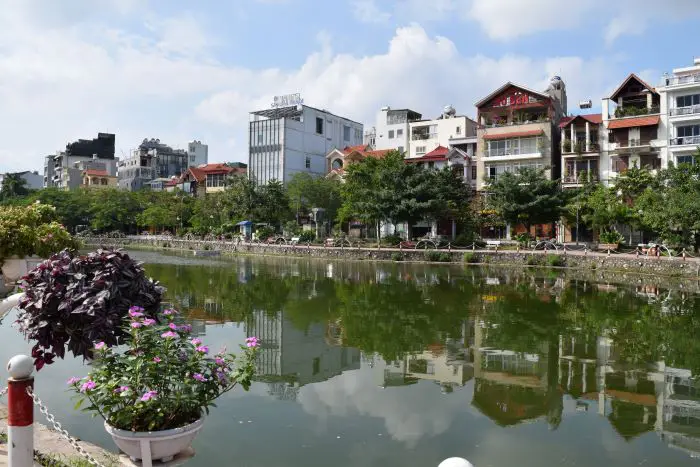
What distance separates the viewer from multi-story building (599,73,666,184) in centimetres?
4394

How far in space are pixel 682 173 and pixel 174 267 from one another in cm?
3183

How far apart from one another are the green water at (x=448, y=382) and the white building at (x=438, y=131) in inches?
1691

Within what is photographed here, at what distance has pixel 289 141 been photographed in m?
71.0

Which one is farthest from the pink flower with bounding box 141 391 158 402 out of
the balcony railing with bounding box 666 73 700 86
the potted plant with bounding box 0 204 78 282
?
the balcony railing with bounding box 666 73 700 86

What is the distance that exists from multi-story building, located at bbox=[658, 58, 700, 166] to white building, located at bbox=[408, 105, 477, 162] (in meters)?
21.1

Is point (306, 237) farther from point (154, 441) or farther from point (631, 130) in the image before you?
point (154, 441)

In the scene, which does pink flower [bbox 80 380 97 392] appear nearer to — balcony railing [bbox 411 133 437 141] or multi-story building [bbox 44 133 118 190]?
balcony railing [bbox 411 133 437 141]

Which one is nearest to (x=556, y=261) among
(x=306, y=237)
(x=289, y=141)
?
(x=306, y=237)

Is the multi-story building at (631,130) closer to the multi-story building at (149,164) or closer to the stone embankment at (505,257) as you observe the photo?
the stone embankment at (505,257)

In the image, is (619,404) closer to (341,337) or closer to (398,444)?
(398,444)

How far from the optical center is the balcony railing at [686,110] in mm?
41906

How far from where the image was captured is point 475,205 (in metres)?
48.0

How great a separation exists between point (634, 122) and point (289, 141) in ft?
132

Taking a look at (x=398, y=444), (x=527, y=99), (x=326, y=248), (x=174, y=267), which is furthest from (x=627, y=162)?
(x=398, y=444)
